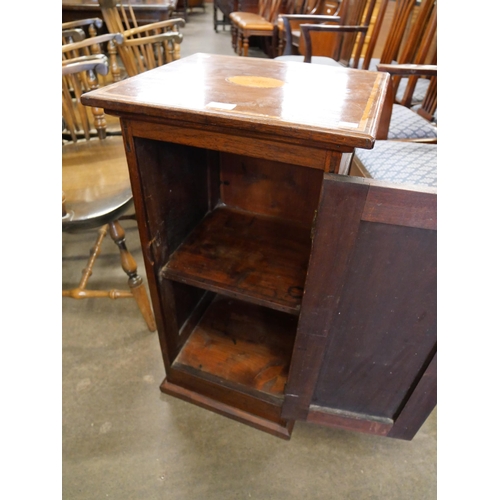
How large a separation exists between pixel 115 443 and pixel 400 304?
88 cm

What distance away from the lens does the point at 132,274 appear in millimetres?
1262

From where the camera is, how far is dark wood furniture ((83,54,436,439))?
577 mm

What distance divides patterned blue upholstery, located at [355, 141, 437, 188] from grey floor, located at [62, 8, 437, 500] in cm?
76

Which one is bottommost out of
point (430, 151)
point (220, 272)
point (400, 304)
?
point (220, 272)

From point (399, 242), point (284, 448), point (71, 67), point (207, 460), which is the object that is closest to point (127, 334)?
point (207, 460)

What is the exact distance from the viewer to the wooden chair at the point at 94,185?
106 centimetres

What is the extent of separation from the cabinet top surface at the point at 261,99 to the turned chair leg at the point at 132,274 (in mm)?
588

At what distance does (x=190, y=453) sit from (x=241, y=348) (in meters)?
0.32

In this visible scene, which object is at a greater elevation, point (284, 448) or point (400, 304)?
point (400, 304)

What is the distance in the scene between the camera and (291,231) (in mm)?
1037

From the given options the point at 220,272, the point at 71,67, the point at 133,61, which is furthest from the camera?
the point at 133,61

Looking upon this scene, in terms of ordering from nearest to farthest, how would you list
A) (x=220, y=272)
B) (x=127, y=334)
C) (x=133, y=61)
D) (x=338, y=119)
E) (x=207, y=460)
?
(x=338, y=119) < (x=220, y=272) < (x=207, y=460) < (x=127, y=334) < (x=133, y=61)

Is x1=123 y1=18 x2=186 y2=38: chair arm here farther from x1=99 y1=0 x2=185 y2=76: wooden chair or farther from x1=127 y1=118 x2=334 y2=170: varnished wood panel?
x1=127 y1=118 x2=334 y2=170: varnished wood panel
